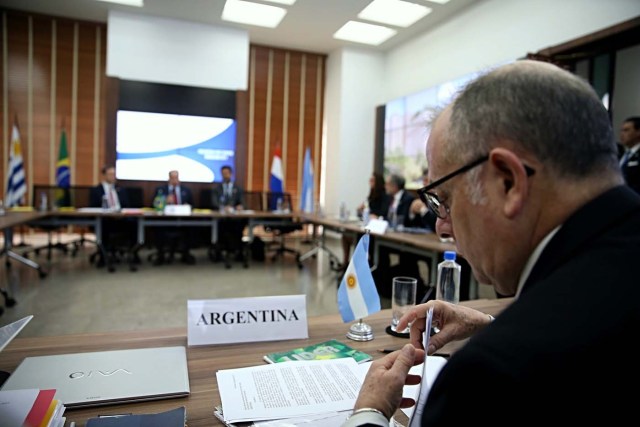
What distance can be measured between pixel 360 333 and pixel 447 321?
30 centimetres

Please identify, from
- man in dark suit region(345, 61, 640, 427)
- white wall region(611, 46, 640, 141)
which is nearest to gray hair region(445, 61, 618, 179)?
man in dark suit region(345, 61, 640, 427)

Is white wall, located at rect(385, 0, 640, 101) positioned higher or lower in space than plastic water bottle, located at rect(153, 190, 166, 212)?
higher

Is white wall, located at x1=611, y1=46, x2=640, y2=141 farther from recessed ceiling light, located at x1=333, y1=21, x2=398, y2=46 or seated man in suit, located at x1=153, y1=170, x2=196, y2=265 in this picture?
seated man in suit, located at x1=153, y1=170, x2=196, y2=265

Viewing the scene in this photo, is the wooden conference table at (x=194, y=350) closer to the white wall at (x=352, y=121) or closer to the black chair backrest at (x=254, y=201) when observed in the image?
the black chair backrest at (x=254, y=201)

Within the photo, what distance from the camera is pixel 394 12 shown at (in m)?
6.66

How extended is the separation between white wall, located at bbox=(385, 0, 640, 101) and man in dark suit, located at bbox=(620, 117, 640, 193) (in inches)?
43.2

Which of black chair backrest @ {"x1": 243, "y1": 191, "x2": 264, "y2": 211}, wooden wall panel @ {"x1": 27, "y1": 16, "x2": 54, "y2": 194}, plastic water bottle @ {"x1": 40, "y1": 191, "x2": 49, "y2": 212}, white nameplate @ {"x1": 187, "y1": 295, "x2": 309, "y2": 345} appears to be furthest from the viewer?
wooden wall panel @ {"x1": 27, "y1": 16, "x2": 54, "y2": 194}

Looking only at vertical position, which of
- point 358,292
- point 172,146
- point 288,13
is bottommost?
point 358,292

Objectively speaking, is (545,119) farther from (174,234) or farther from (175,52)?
(175,52)

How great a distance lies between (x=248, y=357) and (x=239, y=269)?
477 centimetres

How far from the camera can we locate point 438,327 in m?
1.00

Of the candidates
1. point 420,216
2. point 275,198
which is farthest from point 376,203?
point 275,198

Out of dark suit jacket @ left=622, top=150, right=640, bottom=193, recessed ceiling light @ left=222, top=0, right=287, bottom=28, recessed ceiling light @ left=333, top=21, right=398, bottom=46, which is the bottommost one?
dark suit jacket @ left=622, top=150, right=640, bottom=193

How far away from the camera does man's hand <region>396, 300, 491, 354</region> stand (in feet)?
3.13
